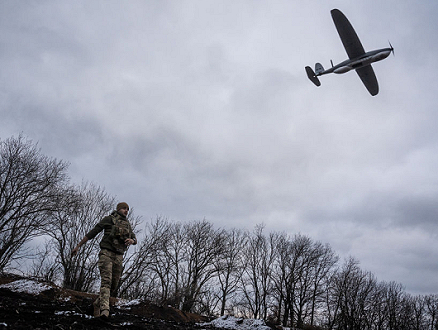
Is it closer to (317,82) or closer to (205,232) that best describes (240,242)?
(205,232)

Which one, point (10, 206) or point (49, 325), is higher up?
point (10, 206)

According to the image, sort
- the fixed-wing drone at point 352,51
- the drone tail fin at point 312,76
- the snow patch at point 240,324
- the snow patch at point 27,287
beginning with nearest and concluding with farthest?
the snow patch at point 27,287 → the snow patch at point 240,324 → the fixed-wing drone at point 352,51 → the drone tail fin at point 312,76

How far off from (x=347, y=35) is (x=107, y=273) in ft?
61.4

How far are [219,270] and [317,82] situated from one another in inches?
907

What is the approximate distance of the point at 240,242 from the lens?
41.2 meters

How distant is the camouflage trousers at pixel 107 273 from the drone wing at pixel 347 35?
59.3 feet

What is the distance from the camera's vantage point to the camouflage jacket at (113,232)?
5.57 meters

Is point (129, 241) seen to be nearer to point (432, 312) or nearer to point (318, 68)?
point (318, 68)

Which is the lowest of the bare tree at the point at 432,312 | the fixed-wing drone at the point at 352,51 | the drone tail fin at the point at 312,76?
the bare tree at the point at 432,312

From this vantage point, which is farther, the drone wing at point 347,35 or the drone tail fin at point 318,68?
the drone tail fin at point 318,68

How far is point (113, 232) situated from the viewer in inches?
219

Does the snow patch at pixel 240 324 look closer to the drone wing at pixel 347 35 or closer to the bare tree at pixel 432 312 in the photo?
the drone wing at pixel 347 35

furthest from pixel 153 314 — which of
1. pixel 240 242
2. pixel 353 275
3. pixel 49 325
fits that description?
pixel 353 275

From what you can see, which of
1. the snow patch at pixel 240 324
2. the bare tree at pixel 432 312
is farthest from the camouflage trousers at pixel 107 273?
the bare tree at pixel 432 312
